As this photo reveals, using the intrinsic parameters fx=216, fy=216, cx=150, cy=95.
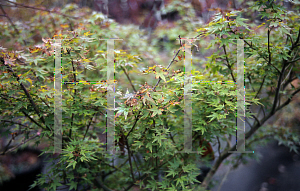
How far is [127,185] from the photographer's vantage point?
1.64 m

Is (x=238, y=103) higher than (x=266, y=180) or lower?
higher

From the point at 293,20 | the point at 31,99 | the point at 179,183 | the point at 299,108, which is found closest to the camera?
the point at 31,99

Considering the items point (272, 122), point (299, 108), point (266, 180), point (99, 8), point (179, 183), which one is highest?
point (99, 8)

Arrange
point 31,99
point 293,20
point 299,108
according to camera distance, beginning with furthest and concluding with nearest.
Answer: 1. point 299,108
2. point 293,20
3. point 31,99

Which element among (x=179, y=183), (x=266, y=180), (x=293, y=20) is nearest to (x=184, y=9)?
(x=293, y=20)

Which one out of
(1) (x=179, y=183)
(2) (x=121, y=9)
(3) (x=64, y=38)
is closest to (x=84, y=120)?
(3) (x=64, y=38)

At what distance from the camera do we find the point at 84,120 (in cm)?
150

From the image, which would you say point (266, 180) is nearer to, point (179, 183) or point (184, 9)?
point (179, 183)

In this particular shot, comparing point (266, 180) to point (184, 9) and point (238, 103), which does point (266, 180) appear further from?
point (184, 9)

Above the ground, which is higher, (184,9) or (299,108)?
(184,9)

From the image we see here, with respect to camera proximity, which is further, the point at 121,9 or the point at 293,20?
the point at 121,9

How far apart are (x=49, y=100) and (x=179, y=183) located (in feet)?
3.17

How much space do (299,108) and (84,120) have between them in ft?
7.07

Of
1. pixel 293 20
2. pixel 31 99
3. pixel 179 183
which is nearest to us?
pixel 31 99
